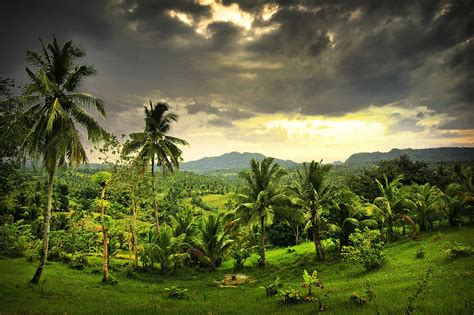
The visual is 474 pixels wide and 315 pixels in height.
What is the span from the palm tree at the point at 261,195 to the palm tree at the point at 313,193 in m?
1.47

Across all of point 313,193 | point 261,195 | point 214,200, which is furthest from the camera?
point 214,200

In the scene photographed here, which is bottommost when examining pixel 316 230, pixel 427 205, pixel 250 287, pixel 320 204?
pixel 250 287

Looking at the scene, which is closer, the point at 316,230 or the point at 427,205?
the point at 316,230

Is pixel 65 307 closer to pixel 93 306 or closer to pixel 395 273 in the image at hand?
pixel 93 306

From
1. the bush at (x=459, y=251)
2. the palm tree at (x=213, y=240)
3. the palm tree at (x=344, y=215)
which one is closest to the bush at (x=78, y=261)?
the palm tree at (x=213, y=240)

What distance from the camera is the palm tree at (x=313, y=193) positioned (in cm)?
2411

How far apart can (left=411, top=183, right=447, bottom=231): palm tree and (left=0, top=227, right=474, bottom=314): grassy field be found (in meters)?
2.22

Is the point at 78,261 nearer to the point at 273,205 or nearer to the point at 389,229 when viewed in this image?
the point at 273,205

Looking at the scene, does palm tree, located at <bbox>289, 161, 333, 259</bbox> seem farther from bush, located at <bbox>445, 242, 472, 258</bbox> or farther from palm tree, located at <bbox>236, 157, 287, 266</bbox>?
bush, located at <bbox>445, 242, 472, 258</bbox>

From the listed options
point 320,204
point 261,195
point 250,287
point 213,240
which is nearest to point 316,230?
point 320,204

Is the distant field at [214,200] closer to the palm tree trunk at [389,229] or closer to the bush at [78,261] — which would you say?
the palm tree trunk at [389,229]

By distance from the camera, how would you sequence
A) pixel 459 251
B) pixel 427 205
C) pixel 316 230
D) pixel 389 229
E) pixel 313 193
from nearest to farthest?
1. pixel 459 251
2. pixel 313 193
3. pixel 316 230
4. pixel 389 229
5. pixel 427 205

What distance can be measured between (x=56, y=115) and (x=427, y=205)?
31320 millimetres

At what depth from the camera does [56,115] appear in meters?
15.6
